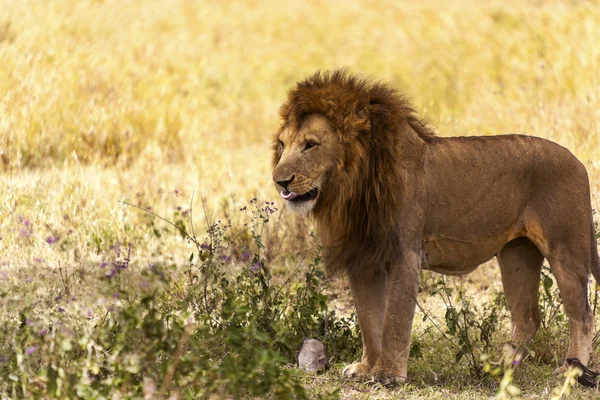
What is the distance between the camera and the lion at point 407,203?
465cm

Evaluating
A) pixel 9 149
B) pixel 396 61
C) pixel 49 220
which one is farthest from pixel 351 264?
pixel 396 61

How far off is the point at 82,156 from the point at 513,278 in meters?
4.92

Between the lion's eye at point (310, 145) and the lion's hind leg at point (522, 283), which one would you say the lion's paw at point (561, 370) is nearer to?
the lion's hind leg at point (522, 283)

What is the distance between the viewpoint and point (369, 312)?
4.92 metres

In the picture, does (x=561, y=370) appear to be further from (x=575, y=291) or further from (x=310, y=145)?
(x=310, y=145)

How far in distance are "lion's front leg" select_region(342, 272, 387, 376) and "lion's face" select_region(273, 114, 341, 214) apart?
19.7 inches

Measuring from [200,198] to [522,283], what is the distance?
3412 mm

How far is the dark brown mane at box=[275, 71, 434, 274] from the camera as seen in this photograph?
4.65m

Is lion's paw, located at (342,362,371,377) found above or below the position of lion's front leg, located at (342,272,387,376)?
below

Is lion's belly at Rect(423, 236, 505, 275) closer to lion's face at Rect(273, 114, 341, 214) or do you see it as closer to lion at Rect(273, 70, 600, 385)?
lion at Rect(273, 70, 600, 385)

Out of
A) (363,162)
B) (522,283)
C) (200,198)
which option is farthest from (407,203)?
(200,198)

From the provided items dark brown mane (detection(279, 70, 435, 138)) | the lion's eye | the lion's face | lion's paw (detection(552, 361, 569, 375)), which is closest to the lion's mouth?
the lion's face

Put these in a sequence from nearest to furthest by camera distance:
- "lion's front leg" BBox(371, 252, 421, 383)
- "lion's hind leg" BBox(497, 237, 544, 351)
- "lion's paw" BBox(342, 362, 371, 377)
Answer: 1. "lion's front leg" BBox(371, 252, 421, 383)
2. "lion's paw" BBox(342, 362, 371, 377)
3. "lion's hind leg" BBox(497, 237, 544, 351)

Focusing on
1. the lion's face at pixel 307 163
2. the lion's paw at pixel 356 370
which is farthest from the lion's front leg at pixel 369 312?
the lion's face at pixel 307 163
